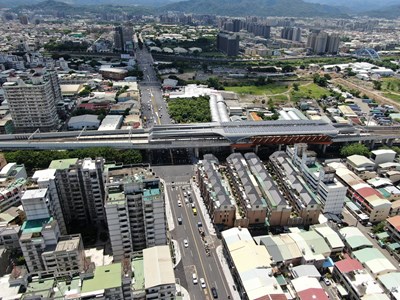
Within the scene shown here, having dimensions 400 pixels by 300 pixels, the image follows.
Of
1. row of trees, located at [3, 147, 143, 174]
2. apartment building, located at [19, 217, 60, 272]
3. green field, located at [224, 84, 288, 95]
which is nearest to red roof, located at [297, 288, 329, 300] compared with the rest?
apartment building, located at [19, 217, 60, 272]

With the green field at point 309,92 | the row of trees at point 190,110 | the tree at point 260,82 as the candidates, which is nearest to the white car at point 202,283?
the row of trees at point 190,110

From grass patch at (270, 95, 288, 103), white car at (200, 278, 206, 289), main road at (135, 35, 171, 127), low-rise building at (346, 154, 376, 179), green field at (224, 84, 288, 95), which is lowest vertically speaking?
grass patch at (270, 95, 288, 103)

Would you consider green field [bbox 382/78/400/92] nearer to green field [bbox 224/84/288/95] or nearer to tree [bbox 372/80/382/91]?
tree [bbox 372/80/382/91]

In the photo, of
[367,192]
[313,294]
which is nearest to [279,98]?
[367,192]

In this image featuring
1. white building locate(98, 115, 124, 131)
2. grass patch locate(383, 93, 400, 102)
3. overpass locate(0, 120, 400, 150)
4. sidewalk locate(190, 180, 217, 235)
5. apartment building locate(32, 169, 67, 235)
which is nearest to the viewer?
apartment building locate(32, 169, 67, 235)

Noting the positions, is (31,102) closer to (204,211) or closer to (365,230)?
(204,211)

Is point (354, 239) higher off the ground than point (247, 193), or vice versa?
point (247, 193)

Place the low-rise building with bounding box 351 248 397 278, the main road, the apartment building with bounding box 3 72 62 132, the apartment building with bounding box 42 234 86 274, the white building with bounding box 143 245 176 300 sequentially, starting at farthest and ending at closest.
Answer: the main road, the apartment building with bounding box 3 72 62 132, the low-rise building with bounding box 351 248 397 278, the apartment building with bounding box 42 234 86 274, the white building with bounding box 143 245 176 300
